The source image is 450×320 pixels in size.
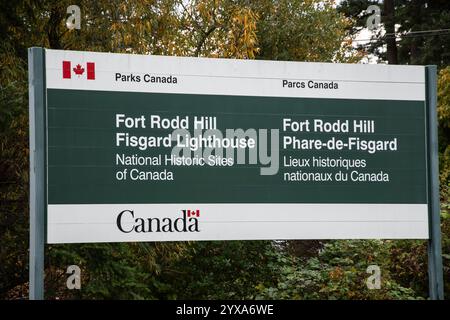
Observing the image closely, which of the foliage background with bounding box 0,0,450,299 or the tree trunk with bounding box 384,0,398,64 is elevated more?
the tree trunk with bounding box 384,0,398,64

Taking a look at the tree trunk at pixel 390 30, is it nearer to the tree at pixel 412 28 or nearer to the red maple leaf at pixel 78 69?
the tree at pixel 412 28

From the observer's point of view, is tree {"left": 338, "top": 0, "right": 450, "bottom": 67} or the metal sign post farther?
tree {"left": 338, "top": 0, "right": 450, "bottom": 67}

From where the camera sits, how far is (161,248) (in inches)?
362

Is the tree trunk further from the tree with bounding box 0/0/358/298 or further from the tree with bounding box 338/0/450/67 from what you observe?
the tree with bounding box 0/0/358/298

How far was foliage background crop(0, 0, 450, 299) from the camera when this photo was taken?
8.34 meters

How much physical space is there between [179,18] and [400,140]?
201 inches

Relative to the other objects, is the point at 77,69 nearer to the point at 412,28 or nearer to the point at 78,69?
the point at 78,69

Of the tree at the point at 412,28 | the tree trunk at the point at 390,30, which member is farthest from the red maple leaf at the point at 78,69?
the tree trunk at the point at 390,30

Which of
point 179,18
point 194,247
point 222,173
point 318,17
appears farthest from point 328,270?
point 318,17

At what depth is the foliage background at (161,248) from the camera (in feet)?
27.3

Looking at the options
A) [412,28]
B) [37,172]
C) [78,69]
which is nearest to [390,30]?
[412,28]

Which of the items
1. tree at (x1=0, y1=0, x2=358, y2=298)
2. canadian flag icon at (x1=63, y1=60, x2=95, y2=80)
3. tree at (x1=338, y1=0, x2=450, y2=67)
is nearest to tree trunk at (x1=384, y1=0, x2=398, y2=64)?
tree at (x1=338, y1=0, x2=450, y2=67)

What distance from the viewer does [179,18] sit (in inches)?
431
